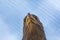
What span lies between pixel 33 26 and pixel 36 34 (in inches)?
10.9

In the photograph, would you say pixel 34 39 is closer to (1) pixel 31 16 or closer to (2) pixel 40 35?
(2) pixel 40 35

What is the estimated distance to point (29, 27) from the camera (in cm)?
657

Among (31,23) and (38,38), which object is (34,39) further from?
(31,23)

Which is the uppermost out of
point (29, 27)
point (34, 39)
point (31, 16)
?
point (31, 16)

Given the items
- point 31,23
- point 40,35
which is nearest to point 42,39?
point 40,35

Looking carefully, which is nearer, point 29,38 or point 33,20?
point 29,38

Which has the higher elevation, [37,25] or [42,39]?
[37,25]

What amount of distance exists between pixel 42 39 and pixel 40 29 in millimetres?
367

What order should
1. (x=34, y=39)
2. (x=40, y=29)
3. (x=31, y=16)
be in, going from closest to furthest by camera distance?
1. (x=34, y=39)
2. (x=40, y=29)
3. (x=31, y=16)

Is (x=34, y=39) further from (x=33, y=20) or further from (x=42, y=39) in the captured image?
(x=33, y=20)

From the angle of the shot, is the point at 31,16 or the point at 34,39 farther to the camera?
the point at 31,16

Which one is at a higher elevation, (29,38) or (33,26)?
(33,26)

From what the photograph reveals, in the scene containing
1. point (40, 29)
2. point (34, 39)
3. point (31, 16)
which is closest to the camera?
point (34, 39)

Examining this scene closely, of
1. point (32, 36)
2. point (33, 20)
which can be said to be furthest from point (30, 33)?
point (33, 20)
